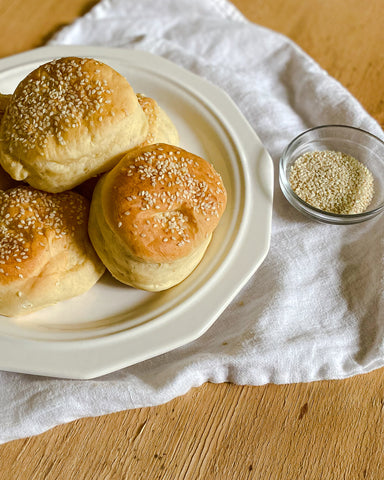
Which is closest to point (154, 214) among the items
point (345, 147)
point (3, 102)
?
point (3, 102)

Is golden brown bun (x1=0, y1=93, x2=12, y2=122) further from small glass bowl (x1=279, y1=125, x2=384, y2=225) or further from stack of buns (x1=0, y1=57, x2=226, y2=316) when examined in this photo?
small glass bowl (x1=279, y1=125, x2=384, y2=225)

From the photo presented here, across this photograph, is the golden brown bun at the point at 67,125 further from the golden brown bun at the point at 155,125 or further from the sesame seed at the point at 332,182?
the sesame seed at the point at 332,182

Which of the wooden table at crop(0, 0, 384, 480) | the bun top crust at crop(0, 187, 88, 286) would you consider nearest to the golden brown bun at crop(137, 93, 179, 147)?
the bun top crust at crop(0, 187, 88, 286)

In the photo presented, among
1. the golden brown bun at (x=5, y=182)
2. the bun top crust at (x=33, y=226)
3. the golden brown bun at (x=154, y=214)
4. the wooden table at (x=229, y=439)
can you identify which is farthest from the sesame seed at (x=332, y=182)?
the golden brown bun at (x=5, y=182)

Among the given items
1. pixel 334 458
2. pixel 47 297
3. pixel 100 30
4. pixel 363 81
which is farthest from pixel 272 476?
pixel 100 30

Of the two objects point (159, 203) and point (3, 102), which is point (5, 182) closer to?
point (3, 102)
